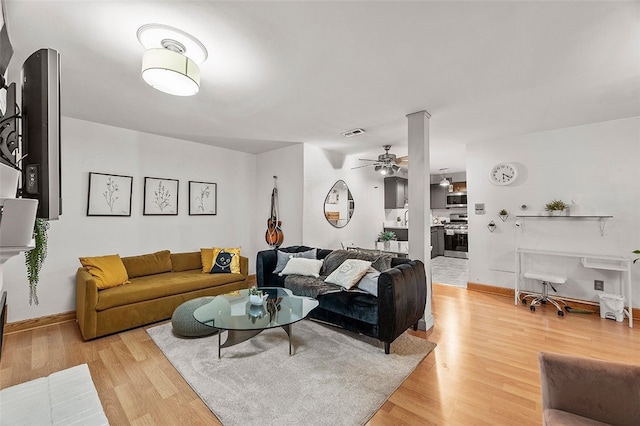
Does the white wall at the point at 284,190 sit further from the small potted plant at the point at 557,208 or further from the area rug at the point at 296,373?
the small potted plant at the point at 557,208

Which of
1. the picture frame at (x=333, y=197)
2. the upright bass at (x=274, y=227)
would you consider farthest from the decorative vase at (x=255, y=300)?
the picture frame at (x=333, y=197)

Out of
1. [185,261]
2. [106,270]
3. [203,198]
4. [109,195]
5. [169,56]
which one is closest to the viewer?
[169,56]

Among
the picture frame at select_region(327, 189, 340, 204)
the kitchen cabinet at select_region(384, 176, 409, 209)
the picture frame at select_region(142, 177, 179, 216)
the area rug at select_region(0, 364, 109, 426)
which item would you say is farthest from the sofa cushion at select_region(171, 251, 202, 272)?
the kitchen cabinet at select_region(384, 176, 409, 209)

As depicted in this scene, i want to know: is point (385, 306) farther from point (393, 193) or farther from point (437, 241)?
point (437, 241)

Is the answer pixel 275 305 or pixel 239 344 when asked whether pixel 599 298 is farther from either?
pixel 239 344

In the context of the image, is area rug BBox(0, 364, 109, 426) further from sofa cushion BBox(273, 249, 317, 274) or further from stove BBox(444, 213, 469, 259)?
stove BBox(444, 213, 469, 259)

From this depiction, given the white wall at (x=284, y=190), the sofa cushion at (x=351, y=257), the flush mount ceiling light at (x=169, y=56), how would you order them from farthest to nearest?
the white wall at (x=284, y=190)
the sofa cushion at (x=351, y=257)
the flush mount ceiling light at (x=169, y=56)

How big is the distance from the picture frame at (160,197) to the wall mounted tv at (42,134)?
3.07 m

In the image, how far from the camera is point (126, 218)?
3.91m

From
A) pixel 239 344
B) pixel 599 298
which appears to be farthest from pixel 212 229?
pixel 599 298

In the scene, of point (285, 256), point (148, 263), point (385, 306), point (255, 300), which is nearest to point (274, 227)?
point (285, 256)

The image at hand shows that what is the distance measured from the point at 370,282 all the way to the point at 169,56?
262 cm

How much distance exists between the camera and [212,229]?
4906mm

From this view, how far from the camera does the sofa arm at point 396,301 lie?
251 cm
